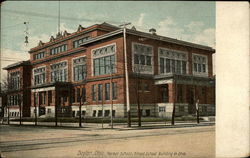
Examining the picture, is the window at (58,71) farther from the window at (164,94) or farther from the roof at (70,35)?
the window at (164,94)

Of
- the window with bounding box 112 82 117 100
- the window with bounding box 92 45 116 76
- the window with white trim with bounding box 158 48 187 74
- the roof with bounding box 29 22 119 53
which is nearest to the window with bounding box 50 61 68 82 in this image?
the window with bounding box 92 45 116 76

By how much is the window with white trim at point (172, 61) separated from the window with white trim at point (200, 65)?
0.90ft

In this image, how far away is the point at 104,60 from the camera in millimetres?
10555

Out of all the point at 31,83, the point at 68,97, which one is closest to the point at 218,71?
the point at 31,83

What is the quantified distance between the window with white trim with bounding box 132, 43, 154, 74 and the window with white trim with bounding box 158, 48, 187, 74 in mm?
341

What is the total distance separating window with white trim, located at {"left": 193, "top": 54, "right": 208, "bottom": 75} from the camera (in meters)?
7.22

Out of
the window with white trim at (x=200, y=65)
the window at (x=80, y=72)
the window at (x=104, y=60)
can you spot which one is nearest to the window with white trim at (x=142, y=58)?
the window at (x=104, y=60)

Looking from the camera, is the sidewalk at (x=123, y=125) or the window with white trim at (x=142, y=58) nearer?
the window with white trim at (x=142, y=58)

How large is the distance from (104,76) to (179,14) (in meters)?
4.84

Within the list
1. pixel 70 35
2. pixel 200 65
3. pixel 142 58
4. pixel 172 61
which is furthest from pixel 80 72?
pixel 200 65

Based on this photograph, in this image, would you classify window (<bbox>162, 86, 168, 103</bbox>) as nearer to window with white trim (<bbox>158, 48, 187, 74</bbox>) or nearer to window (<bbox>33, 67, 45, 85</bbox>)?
window with white trim (<bbox>158, 48, 187, 74</bbox>)

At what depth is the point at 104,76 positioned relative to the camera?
1059 centimetres

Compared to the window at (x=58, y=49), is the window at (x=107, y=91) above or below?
below

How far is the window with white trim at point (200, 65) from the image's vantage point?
722 cm
